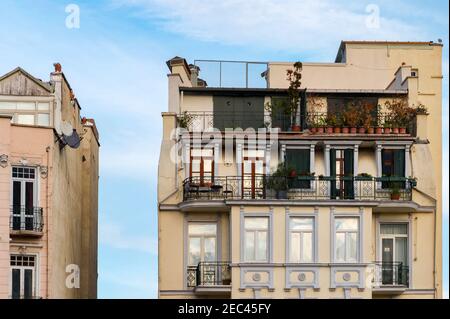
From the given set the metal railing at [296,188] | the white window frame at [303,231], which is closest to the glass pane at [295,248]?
the white window frame at [303,231]

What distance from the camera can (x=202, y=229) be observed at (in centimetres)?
7581

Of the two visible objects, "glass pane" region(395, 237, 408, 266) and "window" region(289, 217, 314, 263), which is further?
"glass pane" region(395, 237, 408, 266)

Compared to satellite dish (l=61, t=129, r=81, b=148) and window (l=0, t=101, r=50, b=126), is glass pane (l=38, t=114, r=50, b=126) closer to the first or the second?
window (l=0, t=101, r=50, b=126)

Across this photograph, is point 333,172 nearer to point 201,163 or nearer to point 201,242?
point 201,163

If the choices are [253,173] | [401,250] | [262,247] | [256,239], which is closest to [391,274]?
[401,250]

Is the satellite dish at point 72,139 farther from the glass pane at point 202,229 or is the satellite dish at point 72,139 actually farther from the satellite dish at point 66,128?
the glass pane at point 202,229

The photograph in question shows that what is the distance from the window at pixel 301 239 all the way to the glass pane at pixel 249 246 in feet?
5.20

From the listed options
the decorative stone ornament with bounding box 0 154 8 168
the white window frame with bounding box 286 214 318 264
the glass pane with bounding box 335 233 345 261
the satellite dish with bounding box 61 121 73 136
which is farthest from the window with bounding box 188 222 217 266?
the decorative stone ornament with bounding box 0 154 8 168

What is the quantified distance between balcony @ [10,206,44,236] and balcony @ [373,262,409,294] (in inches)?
578

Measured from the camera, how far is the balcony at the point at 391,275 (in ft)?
245

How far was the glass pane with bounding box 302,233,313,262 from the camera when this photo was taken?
244 feet
